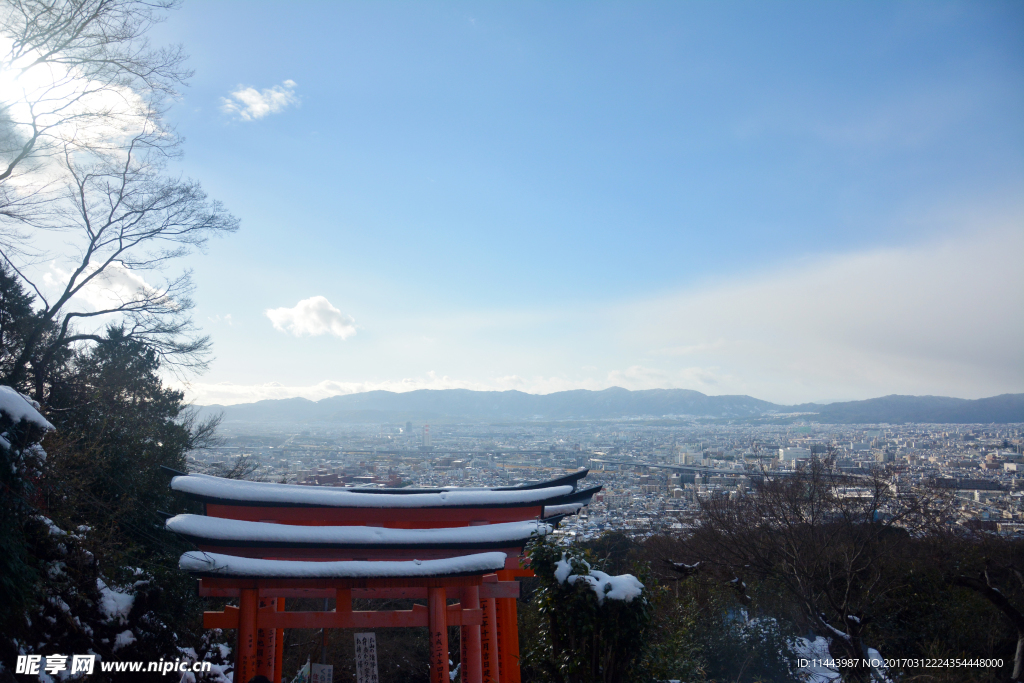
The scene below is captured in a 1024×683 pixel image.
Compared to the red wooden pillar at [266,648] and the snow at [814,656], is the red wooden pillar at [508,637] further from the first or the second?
the snow at [814,656]

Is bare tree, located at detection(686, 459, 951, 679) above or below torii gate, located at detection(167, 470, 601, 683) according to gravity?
below

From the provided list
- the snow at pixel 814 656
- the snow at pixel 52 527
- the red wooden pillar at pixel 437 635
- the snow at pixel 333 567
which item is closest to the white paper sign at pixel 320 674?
the red wooden pillar at pixel 437 635

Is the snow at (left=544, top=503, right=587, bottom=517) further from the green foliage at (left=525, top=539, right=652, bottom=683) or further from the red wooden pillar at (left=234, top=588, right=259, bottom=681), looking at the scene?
the red wooden pillar at (left=234, top=588, right=259, bottom=681)

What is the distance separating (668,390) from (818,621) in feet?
117

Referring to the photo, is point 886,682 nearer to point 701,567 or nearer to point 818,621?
point 818,621

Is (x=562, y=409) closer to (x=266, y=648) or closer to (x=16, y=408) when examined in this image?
(x=266, y=648)

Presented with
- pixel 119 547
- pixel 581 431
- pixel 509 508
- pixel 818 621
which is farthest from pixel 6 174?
pixel 581 431

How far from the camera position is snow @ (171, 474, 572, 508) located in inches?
178

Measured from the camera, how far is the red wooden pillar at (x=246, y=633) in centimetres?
445

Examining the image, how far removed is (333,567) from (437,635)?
1177 mm

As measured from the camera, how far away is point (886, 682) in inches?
278

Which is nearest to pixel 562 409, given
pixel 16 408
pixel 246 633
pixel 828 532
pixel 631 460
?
pixel 631 460

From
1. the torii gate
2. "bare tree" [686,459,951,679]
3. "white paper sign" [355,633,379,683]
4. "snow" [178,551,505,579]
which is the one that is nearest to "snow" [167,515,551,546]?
the torii gate

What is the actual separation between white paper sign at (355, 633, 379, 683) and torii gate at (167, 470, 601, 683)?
0.57 ft
